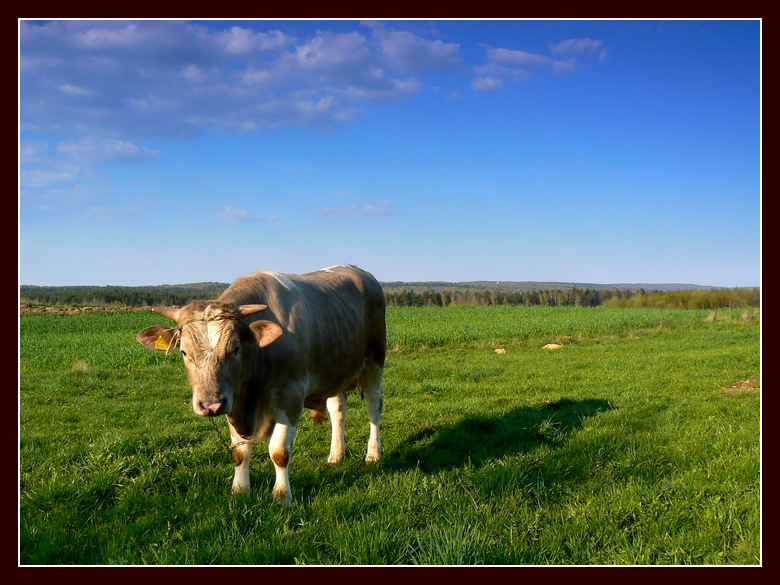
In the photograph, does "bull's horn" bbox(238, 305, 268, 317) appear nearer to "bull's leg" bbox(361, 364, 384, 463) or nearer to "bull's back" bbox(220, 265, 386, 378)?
"bull's back" bbox(220, 265, 386, 378)

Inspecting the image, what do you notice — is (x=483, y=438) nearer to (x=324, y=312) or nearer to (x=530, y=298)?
(x=324, y=312)

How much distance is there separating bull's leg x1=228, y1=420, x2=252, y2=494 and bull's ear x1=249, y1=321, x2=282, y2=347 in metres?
1.12

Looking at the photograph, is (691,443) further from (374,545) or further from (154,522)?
(154,522)

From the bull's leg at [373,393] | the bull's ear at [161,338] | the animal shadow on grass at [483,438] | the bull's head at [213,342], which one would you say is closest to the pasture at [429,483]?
the animal shadow on grass at [483,438]

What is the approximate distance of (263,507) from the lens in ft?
17.6

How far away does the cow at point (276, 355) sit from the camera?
16.9ft

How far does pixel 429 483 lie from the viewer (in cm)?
581

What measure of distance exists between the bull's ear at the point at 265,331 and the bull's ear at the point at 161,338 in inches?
27.7

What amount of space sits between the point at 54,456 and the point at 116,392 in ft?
20.0

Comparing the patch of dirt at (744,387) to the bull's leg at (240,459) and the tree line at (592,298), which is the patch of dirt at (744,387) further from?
the tree line at (592,298)

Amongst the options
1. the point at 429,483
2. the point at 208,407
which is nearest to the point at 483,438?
the point at 429,483

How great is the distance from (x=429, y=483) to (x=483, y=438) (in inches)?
88.5

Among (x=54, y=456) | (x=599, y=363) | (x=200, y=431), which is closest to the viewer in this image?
(x=54, y=456)

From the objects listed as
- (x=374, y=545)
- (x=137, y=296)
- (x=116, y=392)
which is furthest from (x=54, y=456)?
(x=137, y=296)
